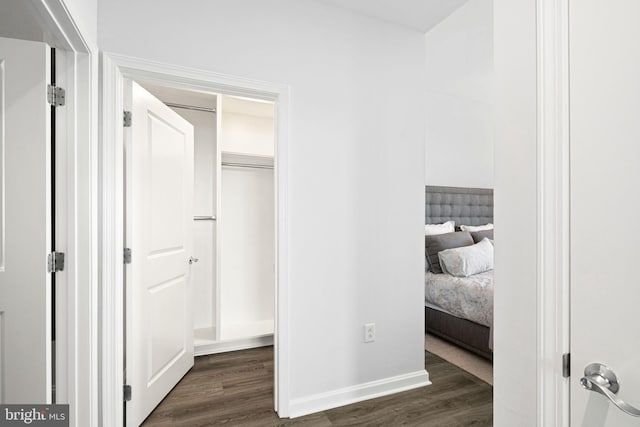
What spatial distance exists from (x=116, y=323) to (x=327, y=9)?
7.56ft

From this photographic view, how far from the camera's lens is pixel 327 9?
210cm

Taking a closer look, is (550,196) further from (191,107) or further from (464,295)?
(191,107)

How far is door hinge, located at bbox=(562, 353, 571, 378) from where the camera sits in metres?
0.76

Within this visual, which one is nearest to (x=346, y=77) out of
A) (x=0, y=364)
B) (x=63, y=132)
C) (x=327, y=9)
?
(x=327, y=9)

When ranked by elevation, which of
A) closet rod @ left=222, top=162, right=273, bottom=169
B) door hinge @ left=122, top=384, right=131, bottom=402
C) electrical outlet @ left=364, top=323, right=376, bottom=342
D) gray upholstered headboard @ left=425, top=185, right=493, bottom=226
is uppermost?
closet rod @ left=222, top=162, right=273, bottom=169

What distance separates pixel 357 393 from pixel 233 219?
2035mm

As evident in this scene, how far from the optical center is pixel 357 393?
2133 millimetres

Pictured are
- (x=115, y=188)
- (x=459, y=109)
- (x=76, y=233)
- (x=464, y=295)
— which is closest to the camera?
(x=76, y=233)

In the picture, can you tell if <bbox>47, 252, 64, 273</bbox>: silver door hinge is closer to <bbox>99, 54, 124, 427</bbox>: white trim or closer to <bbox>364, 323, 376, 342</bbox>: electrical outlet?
<bbox>99, 54, 124, 427</bbox>: white trim

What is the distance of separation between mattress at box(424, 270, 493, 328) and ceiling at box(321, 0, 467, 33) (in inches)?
89.2

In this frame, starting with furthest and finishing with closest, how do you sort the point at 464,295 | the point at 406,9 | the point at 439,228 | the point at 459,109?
the point at 459,109 < the point at 439,228 < the point at 464,295 < the point at 406,9

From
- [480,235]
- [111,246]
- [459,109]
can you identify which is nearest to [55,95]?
[111,246]

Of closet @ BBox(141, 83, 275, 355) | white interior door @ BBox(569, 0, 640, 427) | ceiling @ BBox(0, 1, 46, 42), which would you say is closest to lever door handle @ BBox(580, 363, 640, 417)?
white interior door @ BBox(569, 0, 640, 427)

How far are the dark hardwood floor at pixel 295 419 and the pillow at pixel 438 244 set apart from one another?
3.88 ft
